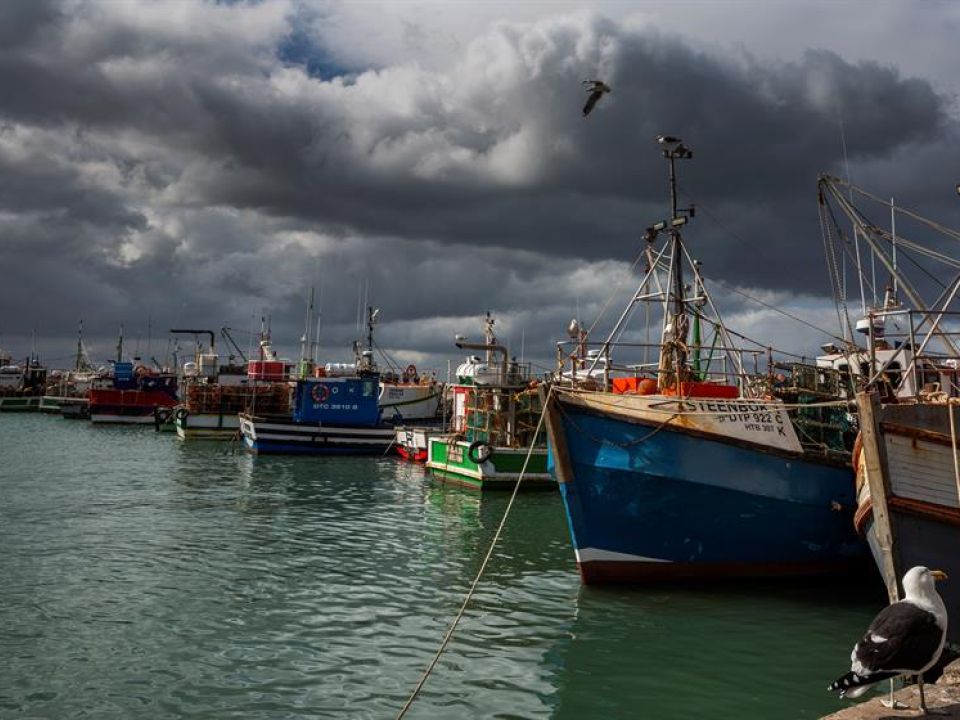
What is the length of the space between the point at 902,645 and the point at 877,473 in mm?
4155

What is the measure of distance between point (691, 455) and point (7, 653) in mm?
11304

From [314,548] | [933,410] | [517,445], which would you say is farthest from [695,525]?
[517,445]

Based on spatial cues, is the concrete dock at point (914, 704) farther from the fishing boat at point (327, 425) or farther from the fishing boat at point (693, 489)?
the fishing boat at point (327, 425)

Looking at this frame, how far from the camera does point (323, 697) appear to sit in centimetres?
933

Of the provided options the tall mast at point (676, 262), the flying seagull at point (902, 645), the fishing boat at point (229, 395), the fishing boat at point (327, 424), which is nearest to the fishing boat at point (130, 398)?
the fishing boat at point (229, 395)

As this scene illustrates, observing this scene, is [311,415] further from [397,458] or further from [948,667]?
[948,667]

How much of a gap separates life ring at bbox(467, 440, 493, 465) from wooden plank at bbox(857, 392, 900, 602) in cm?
1894

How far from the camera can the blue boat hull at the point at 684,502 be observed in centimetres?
1412

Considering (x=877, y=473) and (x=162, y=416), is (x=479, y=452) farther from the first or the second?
(x=162, y=416)

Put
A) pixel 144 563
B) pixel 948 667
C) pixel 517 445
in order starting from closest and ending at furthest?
pixel 948 667
pixel 144 563
pixel 517 445

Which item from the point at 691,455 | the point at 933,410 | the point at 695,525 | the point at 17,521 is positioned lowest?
the point at 17,521

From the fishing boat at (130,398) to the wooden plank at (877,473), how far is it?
7073 cm

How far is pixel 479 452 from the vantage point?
30047 mm

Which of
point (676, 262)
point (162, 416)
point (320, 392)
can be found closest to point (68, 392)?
point (162, 416)
